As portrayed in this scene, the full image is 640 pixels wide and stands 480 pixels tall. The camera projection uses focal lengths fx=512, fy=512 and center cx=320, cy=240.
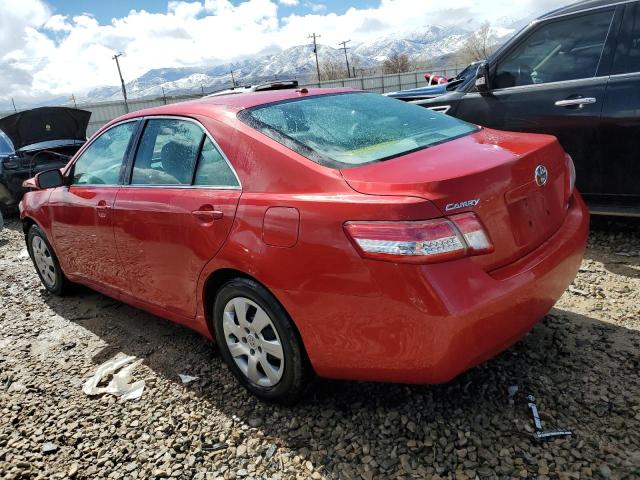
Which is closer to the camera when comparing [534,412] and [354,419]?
[534,412]

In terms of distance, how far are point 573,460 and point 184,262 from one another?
203 centimetres

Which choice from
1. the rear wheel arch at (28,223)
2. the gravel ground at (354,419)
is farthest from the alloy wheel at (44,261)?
the gravel ground at (354,419)

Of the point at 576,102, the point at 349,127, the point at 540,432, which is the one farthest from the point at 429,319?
the point at 576,102

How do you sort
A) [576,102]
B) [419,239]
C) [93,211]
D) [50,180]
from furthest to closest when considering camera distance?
[576,102], [50,180], [93,211], [419,239]

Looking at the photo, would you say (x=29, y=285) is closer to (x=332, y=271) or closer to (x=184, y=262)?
(x=184, y=262)

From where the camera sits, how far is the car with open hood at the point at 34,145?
26.2ft

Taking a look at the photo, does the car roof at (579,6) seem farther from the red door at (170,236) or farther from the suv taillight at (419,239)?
the red door at (170,236)

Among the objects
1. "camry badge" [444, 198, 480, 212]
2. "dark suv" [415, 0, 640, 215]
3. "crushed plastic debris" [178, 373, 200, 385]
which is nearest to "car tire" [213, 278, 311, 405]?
"crushed plastic debris" [178, 373, 200, 385]

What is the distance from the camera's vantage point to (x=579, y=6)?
4191 millimetres

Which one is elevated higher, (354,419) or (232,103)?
(232,103)

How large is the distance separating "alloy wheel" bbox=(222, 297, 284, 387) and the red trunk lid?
83 centimetres

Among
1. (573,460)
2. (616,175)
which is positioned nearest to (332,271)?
(573,460)

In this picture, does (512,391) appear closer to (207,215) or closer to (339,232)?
(339,232)

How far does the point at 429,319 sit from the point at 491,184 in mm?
618
